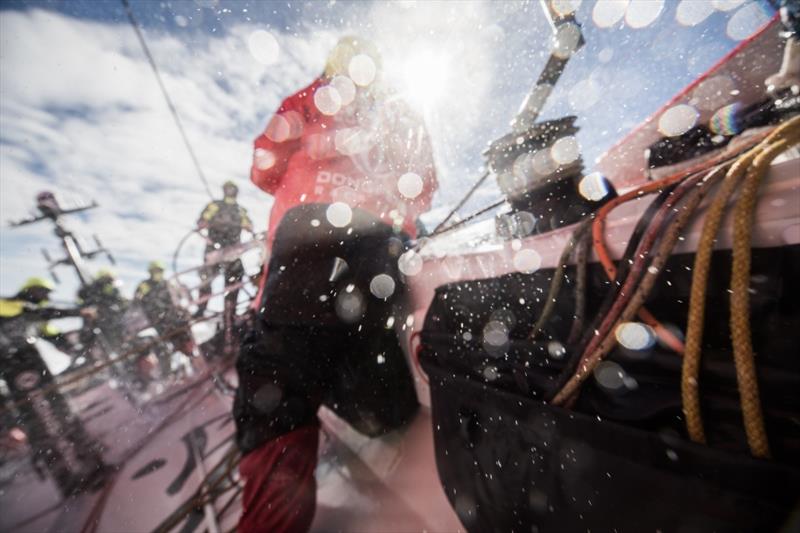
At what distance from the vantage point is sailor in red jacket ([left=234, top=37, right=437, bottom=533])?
4.83ft

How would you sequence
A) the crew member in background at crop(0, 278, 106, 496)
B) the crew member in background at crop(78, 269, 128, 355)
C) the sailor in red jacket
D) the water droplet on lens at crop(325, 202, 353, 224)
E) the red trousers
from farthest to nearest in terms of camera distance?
the crew member in background at crop(78, 269, 128, 355) < the crew member in background at crop(0, 278, 106, 496) < the water droplet on lens at crop(325, 202, 353, 224) < the sailor in red jacket < the red trousers

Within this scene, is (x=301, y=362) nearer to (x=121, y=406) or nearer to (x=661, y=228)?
(x=661, y=228)

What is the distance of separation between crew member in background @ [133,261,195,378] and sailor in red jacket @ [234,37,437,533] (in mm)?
5000

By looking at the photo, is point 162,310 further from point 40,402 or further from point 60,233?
point 60,233

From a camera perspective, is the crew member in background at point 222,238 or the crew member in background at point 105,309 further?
the crew member in background at point 105,309

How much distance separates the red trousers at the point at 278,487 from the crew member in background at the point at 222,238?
219 inches

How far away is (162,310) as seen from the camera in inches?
352

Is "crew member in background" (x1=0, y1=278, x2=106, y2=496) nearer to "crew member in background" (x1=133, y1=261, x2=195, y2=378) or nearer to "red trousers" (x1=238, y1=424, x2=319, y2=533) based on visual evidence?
"crew member in background" (x1=133, y1=261, x2=195, y2=378)

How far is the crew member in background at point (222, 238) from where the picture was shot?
6457 mm

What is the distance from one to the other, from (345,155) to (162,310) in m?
10.0

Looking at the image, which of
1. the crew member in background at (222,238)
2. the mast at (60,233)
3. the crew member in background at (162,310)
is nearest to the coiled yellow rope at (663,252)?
the crew member in background at (162,310)

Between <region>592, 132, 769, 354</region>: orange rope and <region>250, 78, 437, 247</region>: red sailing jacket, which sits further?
<region>250, 78, 437, 247</region>: red sailing jacket

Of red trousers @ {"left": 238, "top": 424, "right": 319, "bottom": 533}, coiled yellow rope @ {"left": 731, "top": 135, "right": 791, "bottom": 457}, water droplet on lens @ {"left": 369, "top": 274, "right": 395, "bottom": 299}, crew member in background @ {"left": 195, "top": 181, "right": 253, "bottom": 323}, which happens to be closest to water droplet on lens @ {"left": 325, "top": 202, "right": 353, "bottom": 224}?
water droplet on lens @ {"left": 369, "top": 274, "right": 395, "bottom": 299}

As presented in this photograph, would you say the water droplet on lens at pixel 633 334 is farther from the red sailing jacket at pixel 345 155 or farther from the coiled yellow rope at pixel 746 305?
the red sailing jacket at pixel 345 155
